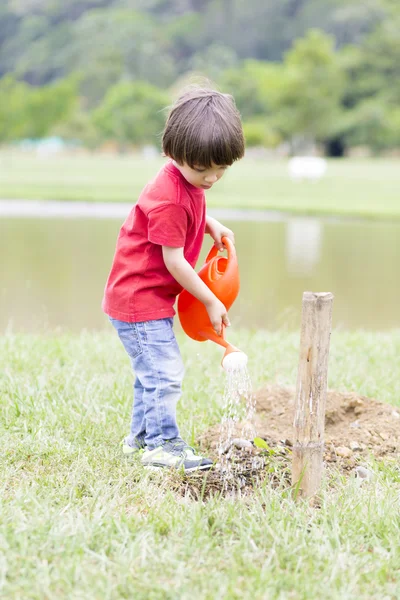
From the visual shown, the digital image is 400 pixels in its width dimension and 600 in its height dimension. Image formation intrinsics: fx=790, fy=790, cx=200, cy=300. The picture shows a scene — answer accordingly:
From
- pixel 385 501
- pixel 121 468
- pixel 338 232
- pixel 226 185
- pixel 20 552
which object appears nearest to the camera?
pixel 20 552

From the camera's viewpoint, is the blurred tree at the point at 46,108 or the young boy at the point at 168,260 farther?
the blurred tree at the point at 46,108

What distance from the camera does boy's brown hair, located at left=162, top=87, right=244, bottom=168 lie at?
7.13 ft

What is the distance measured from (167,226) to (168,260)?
0.10m

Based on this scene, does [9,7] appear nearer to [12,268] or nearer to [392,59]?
[392,59]

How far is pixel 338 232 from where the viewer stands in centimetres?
1104

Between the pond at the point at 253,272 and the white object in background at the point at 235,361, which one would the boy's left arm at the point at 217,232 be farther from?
the pond at the point at 253,272

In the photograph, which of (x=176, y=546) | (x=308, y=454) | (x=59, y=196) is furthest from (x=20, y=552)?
(x=59, y=196)

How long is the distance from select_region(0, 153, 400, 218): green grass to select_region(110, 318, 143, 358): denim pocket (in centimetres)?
1150

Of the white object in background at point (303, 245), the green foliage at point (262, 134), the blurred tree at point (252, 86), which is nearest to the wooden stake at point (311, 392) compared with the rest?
the white object in background at point (303, 245)

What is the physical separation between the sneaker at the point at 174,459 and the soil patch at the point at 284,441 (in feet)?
0.10

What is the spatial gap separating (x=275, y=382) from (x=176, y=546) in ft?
5.36

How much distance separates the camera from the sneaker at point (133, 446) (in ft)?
8.33

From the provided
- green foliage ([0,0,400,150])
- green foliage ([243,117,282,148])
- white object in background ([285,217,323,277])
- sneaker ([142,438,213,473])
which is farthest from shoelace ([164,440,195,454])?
green foliage ([243,117,282,148])

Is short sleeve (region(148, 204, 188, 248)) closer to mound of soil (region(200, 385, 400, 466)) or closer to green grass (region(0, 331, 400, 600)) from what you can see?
green grass (region(0, 331, 400, 600))
